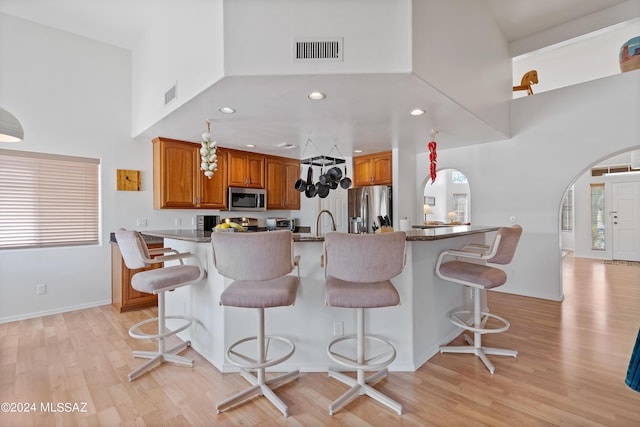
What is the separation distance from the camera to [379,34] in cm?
213

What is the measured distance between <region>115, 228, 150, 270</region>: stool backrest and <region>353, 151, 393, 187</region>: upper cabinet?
3.87 metres

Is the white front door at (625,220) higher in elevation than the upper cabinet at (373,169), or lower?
lower

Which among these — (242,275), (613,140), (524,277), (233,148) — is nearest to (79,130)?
(233,148)

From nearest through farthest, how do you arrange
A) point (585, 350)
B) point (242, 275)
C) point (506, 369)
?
point (242, 275) → point (506, 369) → point (585, 350)

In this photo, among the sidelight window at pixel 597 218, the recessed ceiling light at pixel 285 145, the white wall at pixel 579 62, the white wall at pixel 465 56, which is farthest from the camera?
the sidelight window at pixel 597 218

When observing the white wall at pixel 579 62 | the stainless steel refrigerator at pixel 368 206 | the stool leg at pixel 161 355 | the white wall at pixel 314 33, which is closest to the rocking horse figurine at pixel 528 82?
the white wall at pixel 579 62

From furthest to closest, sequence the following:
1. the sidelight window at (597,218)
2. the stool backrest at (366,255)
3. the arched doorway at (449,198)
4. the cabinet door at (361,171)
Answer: the arched doorway at (449,198) → the sidelight window at (597,218) → the cabinet door at (361,171) → the stool backrest at (366,255)

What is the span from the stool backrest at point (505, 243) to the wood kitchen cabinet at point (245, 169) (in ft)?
12.5

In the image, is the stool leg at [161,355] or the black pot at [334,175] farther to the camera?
the black pot at [334,175]

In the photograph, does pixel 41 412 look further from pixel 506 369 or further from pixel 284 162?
pixel 284 162

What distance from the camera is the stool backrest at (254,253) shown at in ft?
5.73

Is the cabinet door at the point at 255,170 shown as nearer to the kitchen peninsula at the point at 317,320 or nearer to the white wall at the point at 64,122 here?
the white wall at the point at 64,122

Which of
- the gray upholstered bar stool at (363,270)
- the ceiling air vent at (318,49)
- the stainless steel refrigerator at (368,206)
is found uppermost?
the ceiling air vent at (318,49)

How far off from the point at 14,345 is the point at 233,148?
3.37 m
